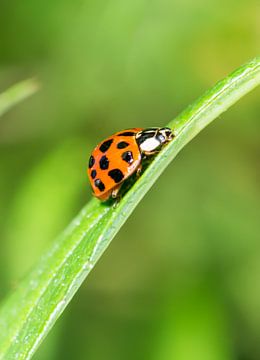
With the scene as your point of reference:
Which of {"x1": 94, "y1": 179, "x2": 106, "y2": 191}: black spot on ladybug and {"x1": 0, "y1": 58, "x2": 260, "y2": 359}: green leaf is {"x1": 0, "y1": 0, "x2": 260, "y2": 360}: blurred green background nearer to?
{"x1": 94, "y1": 179, "x2": 106, "y2": 191}: black spot on ladybug

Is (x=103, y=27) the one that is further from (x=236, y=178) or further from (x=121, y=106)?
(x=236, y=178)

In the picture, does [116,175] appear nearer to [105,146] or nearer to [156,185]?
[105,146]

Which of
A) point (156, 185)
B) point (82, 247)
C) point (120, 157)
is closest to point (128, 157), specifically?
point (120, 157)

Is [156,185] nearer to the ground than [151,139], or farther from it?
nearer to the ground

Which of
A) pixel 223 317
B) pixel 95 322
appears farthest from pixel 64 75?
pixel 223 317

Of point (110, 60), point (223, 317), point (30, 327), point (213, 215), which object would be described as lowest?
point (223, 317)

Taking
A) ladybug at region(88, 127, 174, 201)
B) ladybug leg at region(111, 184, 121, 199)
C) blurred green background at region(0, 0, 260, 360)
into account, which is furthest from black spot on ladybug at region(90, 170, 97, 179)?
blurred green background at region(0, 0, 260, 360)
